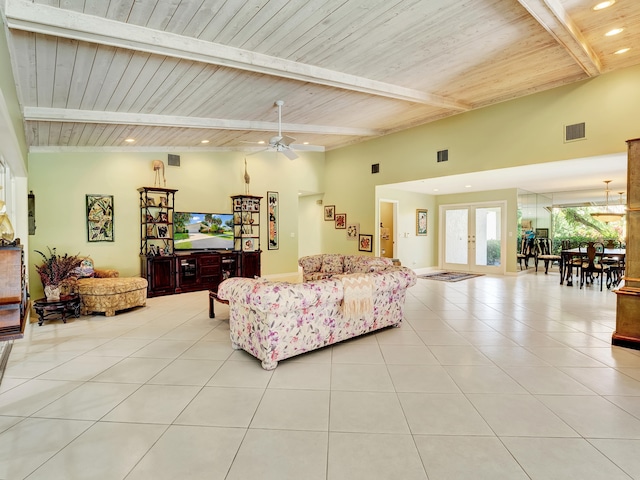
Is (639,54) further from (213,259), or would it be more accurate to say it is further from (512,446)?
(213,259)

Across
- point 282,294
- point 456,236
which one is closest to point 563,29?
point 282,294

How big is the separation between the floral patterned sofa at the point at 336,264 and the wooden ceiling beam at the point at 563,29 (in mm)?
3483

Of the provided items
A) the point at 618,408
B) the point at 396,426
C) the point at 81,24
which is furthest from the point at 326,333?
the point at 81,24

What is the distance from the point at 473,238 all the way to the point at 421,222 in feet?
5.16

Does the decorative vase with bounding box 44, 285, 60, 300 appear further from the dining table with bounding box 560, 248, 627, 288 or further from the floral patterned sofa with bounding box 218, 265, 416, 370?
the dining table with bounding box 560, 248, 627, 288

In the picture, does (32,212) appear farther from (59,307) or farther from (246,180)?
(246,180)

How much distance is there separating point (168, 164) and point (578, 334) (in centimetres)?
742

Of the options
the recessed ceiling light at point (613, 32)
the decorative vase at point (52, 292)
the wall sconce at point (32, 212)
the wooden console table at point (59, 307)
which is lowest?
the wooden console table at point (59, 307)

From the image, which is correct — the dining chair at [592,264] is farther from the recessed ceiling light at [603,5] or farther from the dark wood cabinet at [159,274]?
the dark wood cabinet at [159,274]

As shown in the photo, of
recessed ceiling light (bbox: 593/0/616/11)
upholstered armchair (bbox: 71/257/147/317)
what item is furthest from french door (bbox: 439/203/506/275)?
upholstered armchair (bbox: 71/257/147/317)

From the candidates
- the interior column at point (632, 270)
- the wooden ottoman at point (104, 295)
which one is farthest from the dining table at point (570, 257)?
the wooden ottoman at point (104, 295)

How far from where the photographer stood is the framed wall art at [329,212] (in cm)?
941

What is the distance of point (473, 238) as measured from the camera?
988cm

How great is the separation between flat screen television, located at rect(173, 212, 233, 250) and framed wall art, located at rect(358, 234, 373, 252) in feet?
10.5
